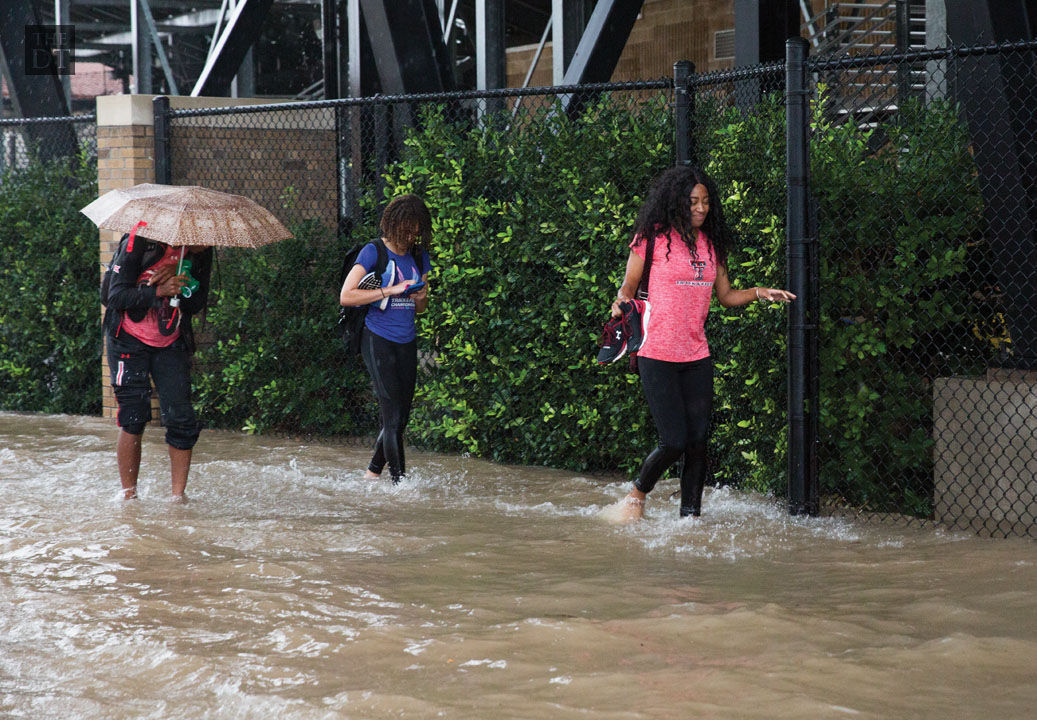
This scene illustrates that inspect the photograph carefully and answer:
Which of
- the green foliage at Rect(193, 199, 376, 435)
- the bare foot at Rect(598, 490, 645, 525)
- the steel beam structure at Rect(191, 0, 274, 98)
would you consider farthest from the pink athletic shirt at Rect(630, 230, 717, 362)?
the steel beam structure at Rect(191, 0, 274, 98)

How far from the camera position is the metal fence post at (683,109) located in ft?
23.7

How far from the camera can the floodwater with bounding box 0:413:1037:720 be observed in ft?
13.4

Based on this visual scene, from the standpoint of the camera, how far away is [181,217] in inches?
260

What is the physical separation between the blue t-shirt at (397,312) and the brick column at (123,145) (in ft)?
12.4

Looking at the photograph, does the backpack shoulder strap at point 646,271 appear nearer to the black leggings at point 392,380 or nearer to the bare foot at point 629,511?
the bare foot at point 629,511

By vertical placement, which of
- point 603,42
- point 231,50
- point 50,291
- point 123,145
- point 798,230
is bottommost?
point 50,291

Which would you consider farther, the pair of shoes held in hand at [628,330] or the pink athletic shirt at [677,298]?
the pair of shoes held in hand at [628,330]

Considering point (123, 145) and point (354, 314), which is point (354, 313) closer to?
point (354, 314)

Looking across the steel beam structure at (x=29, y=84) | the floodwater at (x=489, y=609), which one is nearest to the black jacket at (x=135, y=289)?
the floodwater at (x=489, y=609)

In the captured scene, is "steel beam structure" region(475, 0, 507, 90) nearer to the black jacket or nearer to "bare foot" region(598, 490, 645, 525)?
the black jacket

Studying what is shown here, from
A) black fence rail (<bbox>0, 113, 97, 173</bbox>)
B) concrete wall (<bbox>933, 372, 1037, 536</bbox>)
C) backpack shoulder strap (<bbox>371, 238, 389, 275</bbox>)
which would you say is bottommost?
concrete wall (<bbox>933, 372, 1037, 536</bbox>)

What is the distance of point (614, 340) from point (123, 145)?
5.54 m

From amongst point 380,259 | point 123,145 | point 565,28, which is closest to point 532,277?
point 380,259

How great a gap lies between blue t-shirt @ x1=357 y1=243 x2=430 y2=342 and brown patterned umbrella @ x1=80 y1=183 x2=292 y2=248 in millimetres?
752
